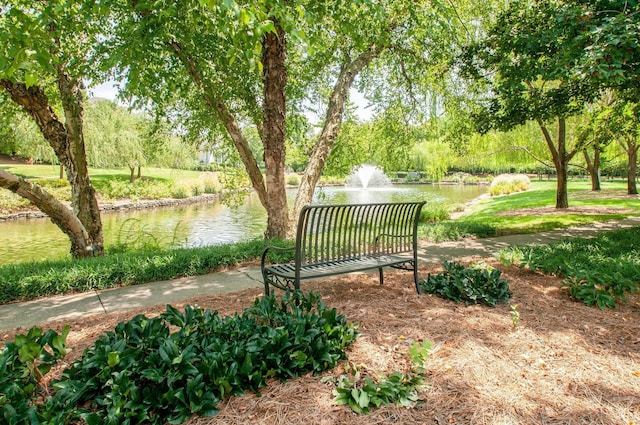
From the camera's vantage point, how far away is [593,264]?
4754 mm

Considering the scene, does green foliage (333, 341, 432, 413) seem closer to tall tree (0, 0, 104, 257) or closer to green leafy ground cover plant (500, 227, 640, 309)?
green leafy ground cover plant (500, 227, 640, 309)

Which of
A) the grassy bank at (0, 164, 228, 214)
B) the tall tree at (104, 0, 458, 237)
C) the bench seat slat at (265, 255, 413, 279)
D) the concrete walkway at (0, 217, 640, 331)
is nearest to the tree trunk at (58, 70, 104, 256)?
the tall tree at (104, 0, 458, 237)

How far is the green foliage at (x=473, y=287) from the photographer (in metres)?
3.90

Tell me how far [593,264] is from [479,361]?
3099 millimetres

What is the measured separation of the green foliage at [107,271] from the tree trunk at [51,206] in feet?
3.92

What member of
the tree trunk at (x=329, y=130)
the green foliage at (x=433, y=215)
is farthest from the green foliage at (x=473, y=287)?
the green foliage at (x=433, y=215)

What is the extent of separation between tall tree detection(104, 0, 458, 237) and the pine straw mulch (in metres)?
3.07

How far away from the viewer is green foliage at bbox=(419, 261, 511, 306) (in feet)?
12.8

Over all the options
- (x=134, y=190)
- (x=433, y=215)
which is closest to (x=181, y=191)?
(x=134, y=190)

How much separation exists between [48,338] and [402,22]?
28.0 ft

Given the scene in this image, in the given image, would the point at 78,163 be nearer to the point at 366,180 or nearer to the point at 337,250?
the point at 337,250

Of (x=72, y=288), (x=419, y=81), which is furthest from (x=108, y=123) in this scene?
(x=72, y=288)

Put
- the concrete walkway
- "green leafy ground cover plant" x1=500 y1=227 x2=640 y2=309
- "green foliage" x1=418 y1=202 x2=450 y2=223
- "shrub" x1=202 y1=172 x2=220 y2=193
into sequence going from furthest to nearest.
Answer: "shrub" x1=202 y1=172 x2=220 y2=193 → "green foliage" x1=418 y1=202 x2=450 y2=223 → "green leafy ground cover plant" x1=500 y1=227 x2=640 y2=309 → the concrete walkway

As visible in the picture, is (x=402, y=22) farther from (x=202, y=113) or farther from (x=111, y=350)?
(x=111, y=350)
